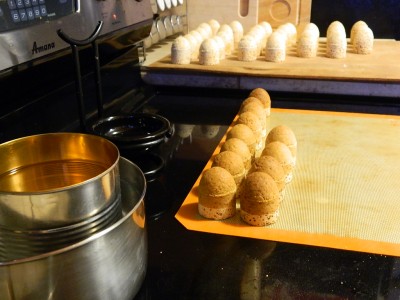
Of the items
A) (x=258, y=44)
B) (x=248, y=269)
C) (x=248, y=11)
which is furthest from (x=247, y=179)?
(x=248, y=11)

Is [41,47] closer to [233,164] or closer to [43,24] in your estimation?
[43,24]

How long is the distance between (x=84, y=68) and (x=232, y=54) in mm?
682

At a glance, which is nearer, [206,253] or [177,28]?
[206,253]

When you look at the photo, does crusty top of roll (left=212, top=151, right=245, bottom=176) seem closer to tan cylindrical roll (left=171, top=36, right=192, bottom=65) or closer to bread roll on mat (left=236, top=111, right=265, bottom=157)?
bread roll on mat (left=236, top=111, right=265, bottom=157)

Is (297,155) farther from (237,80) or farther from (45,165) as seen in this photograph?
(45,165)

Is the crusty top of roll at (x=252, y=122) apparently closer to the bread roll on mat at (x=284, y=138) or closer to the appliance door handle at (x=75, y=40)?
the bread roll on mat at (x=284, y=138)

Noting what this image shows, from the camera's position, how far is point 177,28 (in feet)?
6.21

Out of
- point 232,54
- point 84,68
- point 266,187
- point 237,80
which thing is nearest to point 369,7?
point 232,54

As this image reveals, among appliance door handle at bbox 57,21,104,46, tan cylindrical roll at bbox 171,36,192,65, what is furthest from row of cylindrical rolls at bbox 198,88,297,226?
tan cylindrical roll at bbox 171,36,192,65

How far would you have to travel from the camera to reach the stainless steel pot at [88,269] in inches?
16.9

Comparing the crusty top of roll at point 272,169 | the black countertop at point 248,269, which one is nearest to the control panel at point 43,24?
the black countertop at point 248,269

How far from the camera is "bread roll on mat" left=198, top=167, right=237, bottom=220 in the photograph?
2.46 ft

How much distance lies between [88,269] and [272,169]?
16.9 inches

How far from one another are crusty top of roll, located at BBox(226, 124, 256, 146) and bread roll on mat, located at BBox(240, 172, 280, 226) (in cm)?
20
